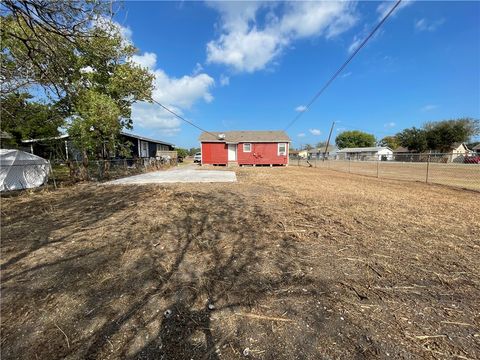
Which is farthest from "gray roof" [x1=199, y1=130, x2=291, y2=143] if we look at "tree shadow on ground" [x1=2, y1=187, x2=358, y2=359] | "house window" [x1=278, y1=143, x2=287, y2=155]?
"tree shadow on ground" [x1=2, y1=187, x2=358, y2=359]

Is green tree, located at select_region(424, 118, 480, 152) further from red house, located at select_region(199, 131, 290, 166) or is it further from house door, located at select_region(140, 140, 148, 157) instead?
house door, located at select_region(140, 140, 148, 157)

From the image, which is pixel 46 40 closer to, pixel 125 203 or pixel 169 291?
pixel 125 203

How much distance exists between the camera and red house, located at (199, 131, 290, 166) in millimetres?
25453

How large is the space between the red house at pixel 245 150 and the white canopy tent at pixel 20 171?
16354 millimetres

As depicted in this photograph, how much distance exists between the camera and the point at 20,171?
9.35 m

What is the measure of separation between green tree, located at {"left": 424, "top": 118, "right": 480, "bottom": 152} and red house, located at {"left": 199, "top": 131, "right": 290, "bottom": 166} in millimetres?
42721

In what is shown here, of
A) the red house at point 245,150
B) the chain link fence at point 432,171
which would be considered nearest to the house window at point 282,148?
the red house at point 245,150

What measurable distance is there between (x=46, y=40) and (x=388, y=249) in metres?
6.33

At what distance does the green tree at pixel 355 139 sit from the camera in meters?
90.6

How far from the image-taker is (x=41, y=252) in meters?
3.51

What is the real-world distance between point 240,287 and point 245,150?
23.3m

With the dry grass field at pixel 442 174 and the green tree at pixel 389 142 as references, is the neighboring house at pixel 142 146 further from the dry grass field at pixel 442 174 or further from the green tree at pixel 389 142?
the green tree at pixel 389 142

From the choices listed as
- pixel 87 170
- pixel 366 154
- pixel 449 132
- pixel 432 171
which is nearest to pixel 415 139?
pixel 449 132

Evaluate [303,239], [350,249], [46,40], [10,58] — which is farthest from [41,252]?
[10,58]
